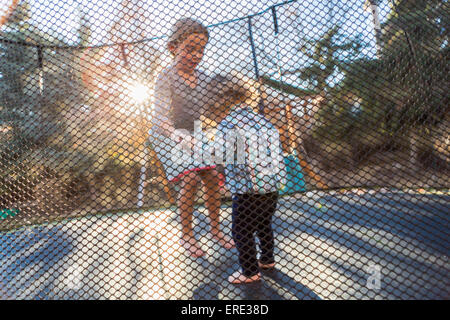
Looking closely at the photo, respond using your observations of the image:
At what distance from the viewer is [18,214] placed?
2.85 feet

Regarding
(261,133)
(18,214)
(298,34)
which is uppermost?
(298,34)

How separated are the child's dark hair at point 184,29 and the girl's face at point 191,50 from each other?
17mm

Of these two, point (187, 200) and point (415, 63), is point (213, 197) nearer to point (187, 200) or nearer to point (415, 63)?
point (187, 200)

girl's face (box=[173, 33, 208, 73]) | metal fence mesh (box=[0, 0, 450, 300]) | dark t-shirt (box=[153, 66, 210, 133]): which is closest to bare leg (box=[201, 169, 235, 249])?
metal fence mesh (box=[0, 0, 450, 300])

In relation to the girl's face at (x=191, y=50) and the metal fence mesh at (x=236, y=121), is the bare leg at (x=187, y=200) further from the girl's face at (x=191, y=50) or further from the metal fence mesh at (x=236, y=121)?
the girl's face at (x=191, y=50)

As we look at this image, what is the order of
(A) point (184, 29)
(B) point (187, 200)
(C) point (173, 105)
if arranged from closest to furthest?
(A) point (184, 29) → (C) point (173, 105) → (B) point (187, 200)

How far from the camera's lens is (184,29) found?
68cm

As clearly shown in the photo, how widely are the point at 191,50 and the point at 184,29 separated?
3.1 inches

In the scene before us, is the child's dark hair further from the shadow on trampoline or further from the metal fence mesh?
the shadow on trampoline

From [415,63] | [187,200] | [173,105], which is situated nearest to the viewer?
[415,63]

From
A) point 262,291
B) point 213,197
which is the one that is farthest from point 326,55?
point 262,291

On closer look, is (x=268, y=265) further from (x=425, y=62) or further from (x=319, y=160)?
(x=319, y=160)
